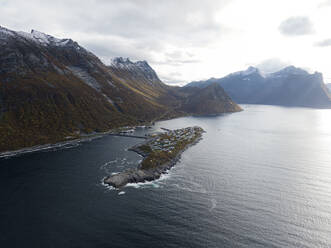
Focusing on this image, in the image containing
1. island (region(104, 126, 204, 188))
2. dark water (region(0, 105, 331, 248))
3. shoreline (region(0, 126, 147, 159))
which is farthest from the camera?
shoreline (region(0, 126, 147, 159))

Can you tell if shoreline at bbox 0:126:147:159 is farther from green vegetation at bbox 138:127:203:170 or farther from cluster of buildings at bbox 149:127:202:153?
green vegetation at bbox 138:127:203:170

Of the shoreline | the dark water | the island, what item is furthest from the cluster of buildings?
the shoreline

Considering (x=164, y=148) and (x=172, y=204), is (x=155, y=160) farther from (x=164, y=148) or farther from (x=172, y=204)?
(x=172, y=204)

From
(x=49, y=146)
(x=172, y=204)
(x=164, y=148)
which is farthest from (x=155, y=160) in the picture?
(x=49, y=146)

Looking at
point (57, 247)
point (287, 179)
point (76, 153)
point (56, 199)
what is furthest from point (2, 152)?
point (287, 179)

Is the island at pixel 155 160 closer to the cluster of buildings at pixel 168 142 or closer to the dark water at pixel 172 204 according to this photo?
the cluster of buildings at pixel 168 142
